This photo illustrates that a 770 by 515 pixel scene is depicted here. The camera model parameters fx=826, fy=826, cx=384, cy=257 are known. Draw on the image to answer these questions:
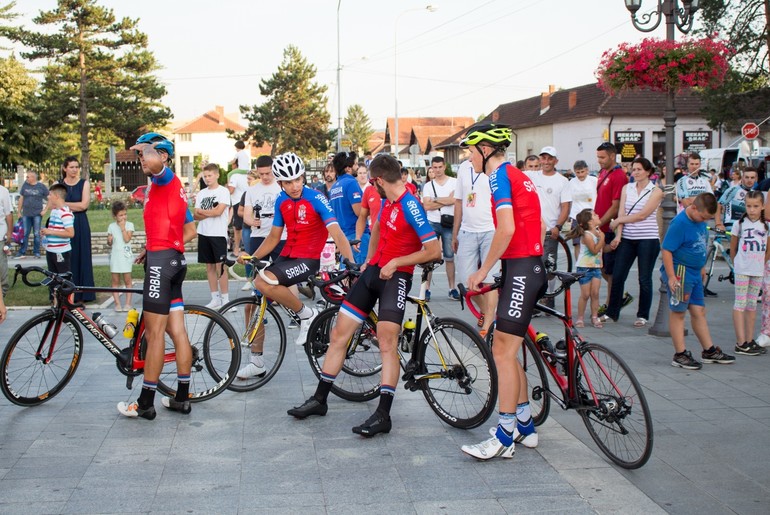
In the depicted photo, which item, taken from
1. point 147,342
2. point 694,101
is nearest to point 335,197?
point 147,342

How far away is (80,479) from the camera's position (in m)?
4.80

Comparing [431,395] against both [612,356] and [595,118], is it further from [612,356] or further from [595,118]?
[595,118]

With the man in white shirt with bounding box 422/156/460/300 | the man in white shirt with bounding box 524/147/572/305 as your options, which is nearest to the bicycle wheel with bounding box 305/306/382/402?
the man in white shirt with bounding box 524/147/572/305

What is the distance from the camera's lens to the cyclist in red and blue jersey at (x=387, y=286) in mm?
5645

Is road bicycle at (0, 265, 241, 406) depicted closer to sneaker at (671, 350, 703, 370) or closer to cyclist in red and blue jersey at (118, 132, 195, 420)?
cyclist in red and blue jersey at (118, 132, 195, 420)

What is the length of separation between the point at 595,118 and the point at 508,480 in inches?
1993

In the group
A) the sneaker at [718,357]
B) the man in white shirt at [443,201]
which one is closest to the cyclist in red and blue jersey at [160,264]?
the sneaker at [718,357]

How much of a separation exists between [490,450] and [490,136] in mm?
1943

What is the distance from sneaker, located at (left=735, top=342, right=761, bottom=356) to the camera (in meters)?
8.07

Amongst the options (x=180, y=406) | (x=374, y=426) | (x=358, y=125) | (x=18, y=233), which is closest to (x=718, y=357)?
(x=374, y=426)

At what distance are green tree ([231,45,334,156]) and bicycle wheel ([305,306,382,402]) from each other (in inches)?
2648

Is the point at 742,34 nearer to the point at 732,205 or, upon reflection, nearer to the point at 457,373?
the point at 732,205

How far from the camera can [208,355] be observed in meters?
6.63

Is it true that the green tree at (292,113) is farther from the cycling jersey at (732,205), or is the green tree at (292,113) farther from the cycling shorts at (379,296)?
the cycling shorts at (379,296)
